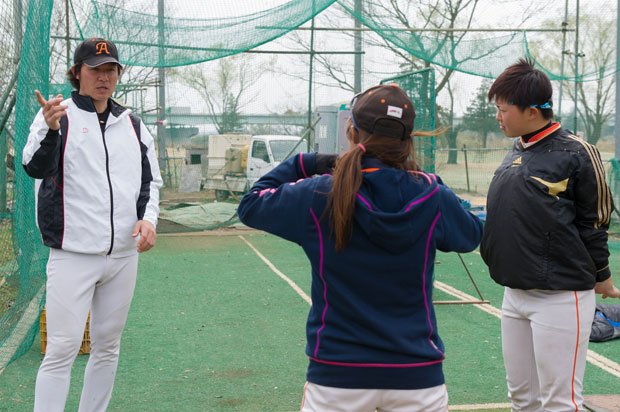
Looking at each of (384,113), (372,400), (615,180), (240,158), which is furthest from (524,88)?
(240,158)

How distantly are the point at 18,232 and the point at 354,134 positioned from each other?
3884 mm

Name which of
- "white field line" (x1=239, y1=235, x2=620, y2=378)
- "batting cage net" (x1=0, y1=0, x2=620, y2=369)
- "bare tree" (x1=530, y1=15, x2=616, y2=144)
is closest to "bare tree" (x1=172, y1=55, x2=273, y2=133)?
"batting cage net" (x1=0, y1=0, x2=620, y2=369)

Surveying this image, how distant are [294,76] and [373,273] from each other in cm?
1194

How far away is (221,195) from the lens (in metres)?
14.2

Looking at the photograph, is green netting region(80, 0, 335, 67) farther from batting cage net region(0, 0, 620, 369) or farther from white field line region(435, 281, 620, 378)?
white field line region(435, 281, 620, 378)

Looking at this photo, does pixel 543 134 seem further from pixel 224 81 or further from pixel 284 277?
pixel 224 81

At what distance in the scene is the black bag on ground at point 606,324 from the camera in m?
6.13

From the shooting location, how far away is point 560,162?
131 inches

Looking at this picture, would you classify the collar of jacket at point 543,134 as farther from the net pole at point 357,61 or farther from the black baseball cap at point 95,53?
the net pole at point 357,61

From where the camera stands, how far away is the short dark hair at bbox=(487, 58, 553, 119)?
3.36 metres

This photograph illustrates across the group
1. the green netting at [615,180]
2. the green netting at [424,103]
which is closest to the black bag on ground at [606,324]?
the green netting at [424,103]

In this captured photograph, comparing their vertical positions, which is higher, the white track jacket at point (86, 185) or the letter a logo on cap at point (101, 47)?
the letter a logo on cap at point (101, 47)

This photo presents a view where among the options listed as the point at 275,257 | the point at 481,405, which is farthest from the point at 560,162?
the point at 275,257

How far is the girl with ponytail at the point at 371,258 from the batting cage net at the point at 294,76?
5050mm
